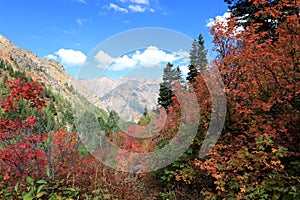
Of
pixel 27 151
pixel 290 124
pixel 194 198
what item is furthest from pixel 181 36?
pixel 27 151

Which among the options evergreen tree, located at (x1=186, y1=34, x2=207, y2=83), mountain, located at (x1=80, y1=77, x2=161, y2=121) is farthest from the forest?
mountain, located at (x1=80, y1=77, x2=161, y2=121)

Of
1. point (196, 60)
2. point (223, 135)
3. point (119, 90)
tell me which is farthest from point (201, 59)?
point (223, 135)

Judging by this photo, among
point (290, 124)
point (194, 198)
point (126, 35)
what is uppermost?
point (126, 35)

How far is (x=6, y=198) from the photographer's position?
4648 millimetres

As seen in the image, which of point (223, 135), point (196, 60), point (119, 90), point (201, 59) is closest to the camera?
point (223, 135)

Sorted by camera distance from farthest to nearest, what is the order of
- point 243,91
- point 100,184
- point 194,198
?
point 194,198 → point 243,91 → point 100,184

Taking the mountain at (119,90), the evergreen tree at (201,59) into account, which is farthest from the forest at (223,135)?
the mountain at (119,90)

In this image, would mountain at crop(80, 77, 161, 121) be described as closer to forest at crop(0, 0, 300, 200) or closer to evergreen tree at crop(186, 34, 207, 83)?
evergreen tree at crop(186, 34, 207, 83)

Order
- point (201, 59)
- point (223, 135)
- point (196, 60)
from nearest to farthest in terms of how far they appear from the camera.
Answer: point (223, 135) → point (201, 59) → point (196, 60)

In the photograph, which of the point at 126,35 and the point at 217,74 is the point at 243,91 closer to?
the point at 217,74

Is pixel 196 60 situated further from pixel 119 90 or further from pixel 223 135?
pixel 223 135

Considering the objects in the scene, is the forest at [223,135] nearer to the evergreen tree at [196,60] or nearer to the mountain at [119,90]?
the evergreen tree at [196,60]

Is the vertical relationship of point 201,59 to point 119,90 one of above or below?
above

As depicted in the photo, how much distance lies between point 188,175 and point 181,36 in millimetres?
4846
